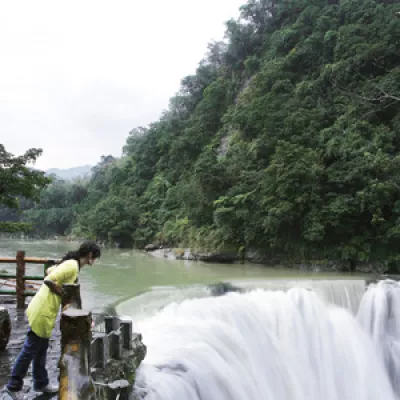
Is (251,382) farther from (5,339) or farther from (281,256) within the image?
(281,256)

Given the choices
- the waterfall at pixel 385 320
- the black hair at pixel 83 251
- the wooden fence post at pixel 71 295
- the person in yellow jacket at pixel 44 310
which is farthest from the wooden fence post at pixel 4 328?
the waterfall at pixel 385 320

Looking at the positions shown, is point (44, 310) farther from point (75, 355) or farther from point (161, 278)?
point (161, 278)

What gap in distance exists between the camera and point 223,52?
143ft

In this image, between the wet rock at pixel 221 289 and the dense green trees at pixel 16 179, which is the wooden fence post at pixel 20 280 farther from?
the wet rock at pixel 221 289

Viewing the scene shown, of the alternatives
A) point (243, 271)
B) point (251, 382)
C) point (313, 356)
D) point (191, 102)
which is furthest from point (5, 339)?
point (191, 102)

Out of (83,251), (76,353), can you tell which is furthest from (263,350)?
(76,353)

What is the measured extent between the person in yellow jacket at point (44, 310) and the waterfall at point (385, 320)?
816 cm

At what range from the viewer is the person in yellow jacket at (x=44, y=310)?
3578 mm

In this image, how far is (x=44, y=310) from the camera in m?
3.59

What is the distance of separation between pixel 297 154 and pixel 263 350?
12.2 meters

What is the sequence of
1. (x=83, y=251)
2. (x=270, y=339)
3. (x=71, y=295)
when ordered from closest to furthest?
(x=71, y=295), (x=83, y=251), (x=270, y=339)

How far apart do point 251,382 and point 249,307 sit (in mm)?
1941

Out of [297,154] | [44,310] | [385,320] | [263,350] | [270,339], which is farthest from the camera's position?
[297,154]

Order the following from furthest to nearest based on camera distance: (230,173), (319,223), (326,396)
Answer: (230,173) → (319,223) → (326,396)
